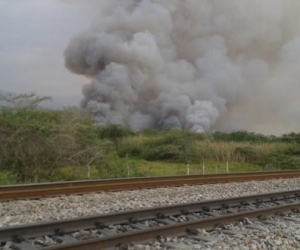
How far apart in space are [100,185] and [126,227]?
17.8 feet

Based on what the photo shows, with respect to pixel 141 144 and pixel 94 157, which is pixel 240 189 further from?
pixel 141 144

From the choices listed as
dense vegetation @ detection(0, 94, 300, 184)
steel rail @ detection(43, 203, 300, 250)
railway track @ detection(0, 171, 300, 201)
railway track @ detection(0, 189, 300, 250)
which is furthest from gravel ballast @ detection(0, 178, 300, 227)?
dense vegetation @ detection(0, 94, 300, 184)

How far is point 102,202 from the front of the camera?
10906mm

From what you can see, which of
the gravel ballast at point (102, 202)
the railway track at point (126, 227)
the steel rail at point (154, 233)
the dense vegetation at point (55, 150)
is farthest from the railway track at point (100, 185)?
the steel rail at point (154, 233)

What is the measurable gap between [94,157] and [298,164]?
51.2 feet

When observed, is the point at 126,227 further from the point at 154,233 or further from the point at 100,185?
the point at 100,185

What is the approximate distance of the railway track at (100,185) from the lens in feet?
37.4

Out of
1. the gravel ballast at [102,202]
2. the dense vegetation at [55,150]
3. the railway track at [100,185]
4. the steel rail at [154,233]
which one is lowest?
the steel rail at [154,233]

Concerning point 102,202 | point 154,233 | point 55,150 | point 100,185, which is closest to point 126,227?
point 154,233

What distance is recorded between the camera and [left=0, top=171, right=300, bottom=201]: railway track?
1140 centimetres

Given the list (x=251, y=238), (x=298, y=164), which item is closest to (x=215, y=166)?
(x=298, y=164)

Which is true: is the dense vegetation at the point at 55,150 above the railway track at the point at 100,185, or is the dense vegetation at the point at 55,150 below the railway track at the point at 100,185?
above

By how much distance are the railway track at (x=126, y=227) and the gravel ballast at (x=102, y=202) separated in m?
1.32

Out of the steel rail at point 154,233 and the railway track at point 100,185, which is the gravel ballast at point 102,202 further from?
the steel rail at point 154,233
